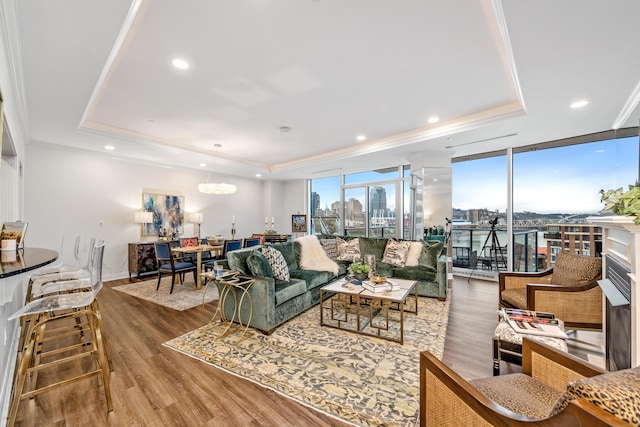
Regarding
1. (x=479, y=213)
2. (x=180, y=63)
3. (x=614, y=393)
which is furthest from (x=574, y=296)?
(x=180, y=63)

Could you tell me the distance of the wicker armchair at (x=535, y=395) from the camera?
59 cm

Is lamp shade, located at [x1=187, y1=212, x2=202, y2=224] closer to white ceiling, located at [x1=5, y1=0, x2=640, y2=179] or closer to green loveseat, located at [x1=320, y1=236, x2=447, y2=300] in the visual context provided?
white ceiling, located at [x1=5, y1=0, x2=640, y2=179]

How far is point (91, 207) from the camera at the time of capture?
16.9 ft

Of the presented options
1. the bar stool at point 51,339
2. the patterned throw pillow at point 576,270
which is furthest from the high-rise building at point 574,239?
the bar stool at point 51,339

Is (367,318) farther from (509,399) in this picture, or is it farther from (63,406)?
(63,406)

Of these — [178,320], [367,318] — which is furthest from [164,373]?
[367,318]

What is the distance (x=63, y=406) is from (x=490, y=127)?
526 centimetres

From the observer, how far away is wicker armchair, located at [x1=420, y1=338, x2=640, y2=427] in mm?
592

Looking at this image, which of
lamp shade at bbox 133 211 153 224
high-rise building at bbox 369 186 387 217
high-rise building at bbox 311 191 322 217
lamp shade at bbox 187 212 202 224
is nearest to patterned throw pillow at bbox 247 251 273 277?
lamp shade at bbox 133 211 153 224

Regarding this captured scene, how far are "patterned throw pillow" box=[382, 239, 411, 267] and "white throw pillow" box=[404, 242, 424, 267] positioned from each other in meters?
0.05

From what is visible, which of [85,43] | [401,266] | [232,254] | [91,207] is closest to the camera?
[85,43]

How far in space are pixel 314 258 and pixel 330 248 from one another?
706 millimetres

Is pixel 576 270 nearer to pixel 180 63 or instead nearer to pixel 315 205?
pixel 180 63

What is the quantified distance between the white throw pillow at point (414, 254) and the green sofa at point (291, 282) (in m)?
0.11
